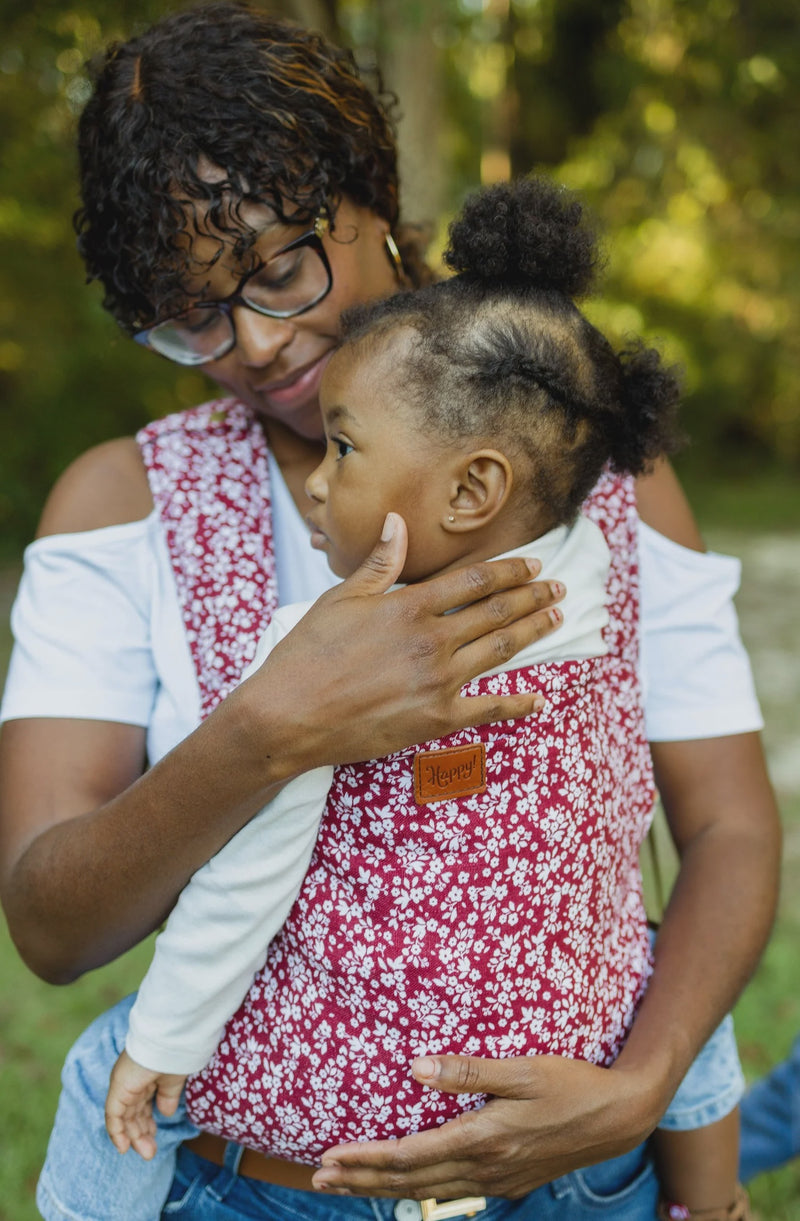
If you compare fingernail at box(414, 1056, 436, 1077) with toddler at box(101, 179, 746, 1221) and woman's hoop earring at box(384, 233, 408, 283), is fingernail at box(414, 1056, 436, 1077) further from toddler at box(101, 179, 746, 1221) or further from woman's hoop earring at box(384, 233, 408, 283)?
woman's hoop earring at box(384, 233, 408, 283)

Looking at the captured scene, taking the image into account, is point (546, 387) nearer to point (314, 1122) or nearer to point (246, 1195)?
point (314, 1122)

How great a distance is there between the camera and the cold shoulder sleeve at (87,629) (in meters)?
1.76

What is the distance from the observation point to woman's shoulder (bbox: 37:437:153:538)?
1845mm

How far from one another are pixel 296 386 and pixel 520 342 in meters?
0.48

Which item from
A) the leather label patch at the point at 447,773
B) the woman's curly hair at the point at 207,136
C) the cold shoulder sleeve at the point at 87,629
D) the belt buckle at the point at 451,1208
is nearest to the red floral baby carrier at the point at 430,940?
the leather label patch at the point at 447,773

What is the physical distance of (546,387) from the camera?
1.61m

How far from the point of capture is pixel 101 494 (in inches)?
73.1

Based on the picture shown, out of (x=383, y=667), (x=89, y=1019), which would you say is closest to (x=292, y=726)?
(x=383, y=667)

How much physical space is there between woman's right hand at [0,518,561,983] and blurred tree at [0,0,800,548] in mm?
4002

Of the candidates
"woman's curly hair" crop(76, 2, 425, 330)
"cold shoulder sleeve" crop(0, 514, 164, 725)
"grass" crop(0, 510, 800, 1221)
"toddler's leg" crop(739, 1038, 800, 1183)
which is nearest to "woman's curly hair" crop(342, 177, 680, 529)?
"woman's curly hair" crop(76, 2, 425, 330)

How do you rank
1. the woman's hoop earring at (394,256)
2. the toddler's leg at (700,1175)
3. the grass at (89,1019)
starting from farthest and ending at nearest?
1. the grass at (89,1019)
2. the woman's hoop earring at (394,256)
3. the toddler's leg at (700,1175)

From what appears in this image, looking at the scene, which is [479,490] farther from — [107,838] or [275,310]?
[107,838]

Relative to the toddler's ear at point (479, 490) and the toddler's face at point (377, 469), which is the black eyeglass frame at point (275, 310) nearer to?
the toddler's face at point (377, 469)

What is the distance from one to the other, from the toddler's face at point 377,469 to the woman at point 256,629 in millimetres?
94
